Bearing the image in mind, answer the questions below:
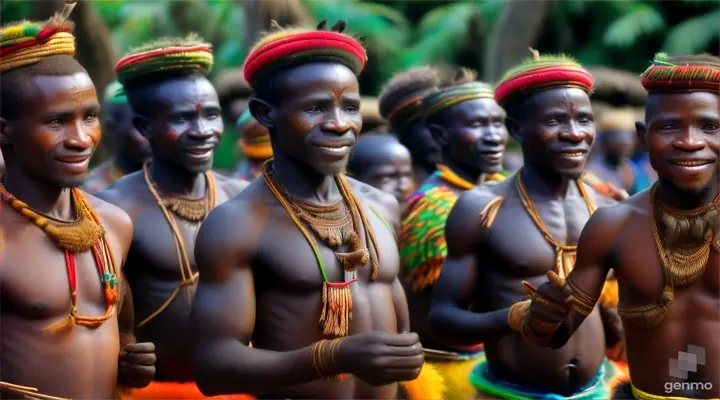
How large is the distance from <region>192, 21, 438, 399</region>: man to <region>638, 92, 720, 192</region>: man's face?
4.21ft

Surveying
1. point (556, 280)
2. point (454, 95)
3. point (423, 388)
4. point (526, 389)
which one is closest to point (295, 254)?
point (423, 388)

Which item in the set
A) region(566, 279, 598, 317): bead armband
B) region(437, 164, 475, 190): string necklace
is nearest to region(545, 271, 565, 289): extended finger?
region(566, 279, 598, 317): bead armband

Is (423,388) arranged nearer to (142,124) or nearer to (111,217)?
(111,217)

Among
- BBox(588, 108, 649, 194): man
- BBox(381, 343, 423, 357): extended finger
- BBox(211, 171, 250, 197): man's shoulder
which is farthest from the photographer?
BBox(588, 108, 649, 194): man

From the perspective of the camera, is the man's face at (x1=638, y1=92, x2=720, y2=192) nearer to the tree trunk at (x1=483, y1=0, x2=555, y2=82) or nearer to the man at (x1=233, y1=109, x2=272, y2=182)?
the man at (x1=233, y1=109, x2=272, y2=182)

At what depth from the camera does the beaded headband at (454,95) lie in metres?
7.65

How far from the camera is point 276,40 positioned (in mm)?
4344

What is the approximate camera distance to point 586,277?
179 inches

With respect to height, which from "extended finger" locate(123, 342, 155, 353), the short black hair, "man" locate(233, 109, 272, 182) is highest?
the short black hair

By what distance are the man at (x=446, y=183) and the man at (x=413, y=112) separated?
54 cm

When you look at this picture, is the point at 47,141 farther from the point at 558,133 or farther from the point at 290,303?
the point at 558,133

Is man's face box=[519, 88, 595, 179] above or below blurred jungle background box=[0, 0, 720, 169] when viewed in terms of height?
above

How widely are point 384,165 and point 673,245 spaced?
428cm

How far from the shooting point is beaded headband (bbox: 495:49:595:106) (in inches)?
227
